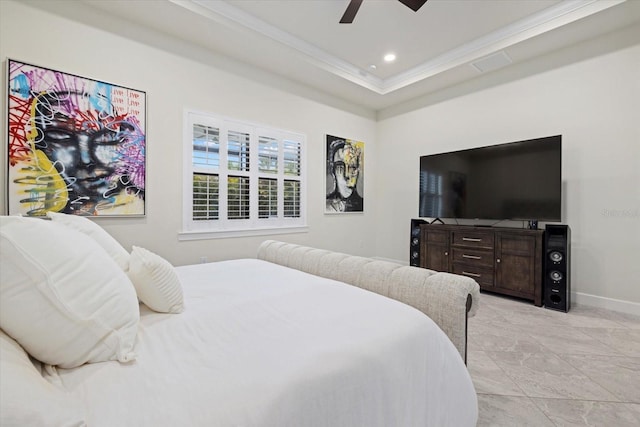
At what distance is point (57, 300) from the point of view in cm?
73

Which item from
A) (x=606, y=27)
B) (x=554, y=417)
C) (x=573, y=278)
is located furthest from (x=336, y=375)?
(x=606, y=27)

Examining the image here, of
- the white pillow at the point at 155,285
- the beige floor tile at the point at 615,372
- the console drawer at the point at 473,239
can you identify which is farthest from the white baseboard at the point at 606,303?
the white pillow at the point at 155,285

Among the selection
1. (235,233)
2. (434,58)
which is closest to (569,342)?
(235,233)

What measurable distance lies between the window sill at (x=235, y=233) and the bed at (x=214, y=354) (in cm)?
190

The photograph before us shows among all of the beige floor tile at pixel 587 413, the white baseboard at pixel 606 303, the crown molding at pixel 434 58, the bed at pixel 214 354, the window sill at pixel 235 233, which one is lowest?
the beige floor tile at pixel 587 413

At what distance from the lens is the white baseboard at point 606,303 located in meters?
2.89

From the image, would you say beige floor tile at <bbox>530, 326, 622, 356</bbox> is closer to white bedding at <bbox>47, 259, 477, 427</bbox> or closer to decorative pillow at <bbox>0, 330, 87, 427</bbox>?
white bedding at <bbox>47, 259, 477, 427</bbox>

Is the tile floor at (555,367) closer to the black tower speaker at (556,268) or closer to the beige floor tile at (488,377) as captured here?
the beige floor tile at (488,377)

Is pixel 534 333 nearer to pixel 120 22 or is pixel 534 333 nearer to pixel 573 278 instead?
pixel 573 278

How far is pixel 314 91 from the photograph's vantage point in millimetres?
4422

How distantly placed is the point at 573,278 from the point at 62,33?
18.8 ft

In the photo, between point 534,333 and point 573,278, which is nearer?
point 534,333

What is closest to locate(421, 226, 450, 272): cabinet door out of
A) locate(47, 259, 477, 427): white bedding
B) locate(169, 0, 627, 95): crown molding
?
locate(169, 0, 627, 95): crown molding

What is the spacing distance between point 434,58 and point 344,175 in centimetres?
209
